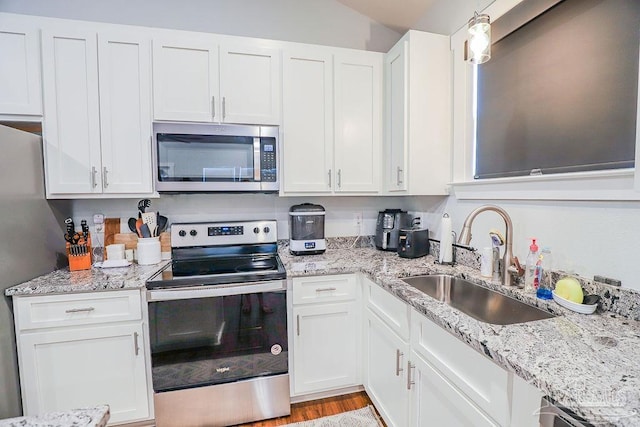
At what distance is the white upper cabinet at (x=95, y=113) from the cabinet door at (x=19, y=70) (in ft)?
0.17

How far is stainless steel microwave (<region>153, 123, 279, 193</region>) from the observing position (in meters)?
1.77

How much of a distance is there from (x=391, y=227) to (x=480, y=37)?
1329mm

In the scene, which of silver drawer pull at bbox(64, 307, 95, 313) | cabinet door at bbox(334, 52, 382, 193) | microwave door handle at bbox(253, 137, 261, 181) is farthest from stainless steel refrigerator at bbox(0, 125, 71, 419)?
cabinet door at bbox(334, 52, 382, 193)

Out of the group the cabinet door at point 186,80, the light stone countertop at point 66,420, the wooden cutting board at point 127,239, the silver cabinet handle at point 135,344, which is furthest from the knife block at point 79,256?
the light stone countertop at point 66,420

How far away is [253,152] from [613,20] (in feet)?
5.73

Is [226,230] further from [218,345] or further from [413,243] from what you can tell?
[413,243]

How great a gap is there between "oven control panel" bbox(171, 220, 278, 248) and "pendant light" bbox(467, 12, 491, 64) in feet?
5.13

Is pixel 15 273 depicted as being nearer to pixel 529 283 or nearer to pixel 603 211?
pixel 529 283

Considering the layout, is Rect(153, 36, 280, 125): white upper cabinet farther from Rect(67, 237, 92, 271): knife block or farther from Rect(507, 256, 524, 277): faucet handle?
Rect(507, 256, 524, 277): faucet handle

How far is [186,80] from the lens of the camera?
182 centimetres

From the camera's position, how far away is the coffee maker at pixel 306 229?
6.87 ft

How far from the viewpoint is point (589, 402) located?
1.98 feet

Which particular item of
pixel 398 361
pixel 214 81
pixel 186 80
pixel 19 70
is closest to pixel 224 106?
pixel 214 81

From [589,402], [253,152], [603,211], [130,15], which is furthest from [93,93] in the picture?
[603,211]
